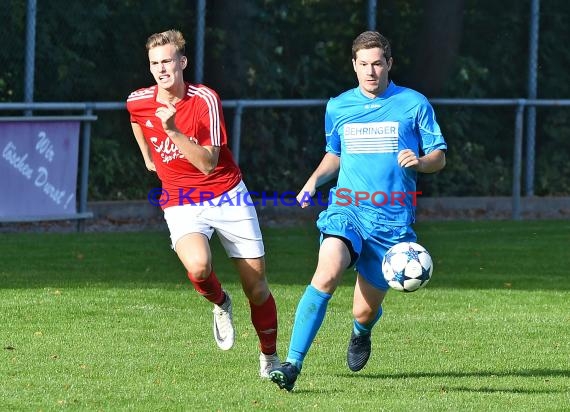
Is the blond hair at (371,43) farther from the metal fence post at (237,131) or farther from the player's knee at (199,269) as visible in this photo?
the metal fence post at (237,131)

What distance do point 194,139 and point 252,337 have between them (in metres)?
2.00

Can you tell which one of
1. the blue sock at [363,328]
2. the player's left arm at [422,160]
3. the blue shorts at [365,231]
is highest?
the player's left arm at [422,160]

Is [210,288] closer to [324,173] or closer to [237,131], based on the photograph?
[324,173]

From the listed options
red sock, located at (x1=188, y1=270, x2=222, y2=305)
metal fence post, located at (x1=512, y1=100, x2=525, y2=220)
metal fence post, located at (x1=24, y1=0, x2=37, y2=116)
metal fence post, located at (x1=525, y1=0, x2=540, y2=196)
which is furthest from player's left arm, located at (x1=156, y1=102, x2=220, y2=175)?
metal fence post, located at (x1=525, y1=0, x2=540, y2=196)

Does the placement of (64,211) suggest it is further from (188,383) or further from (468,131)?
(188,383)

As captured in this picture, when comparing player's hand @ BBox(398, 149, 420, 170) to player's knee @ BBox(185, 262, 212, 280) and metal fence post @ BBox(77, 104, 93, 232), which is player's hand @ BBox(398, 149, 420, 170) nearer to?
player's knee @ BBox(185, 262, 212, 280)

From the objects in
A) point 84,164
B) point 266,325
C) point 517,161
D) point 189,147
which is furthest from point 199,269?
point 517,161

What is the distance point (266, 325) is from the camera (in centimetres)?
799

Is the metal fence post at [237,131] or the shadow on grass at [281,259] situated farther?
the metal fence post at [237,131]

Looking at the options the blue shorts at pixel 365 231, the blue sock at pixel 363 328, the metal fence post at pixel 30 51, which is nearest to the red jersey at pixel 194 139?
the blue shorts at pixel 365 231

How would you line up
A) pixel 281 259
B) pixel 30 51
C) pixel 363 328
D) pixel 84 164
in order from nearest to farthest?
pixel 363 328 < pixel 281 259 < pixel 30 51 < pixel 84 164

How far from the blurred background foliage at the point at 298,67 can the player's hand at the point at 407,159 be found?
9276 millimetres

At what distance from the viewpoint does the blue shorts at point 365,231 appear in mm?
7789

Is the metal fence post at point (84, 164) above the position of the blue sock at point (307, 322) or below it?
above
